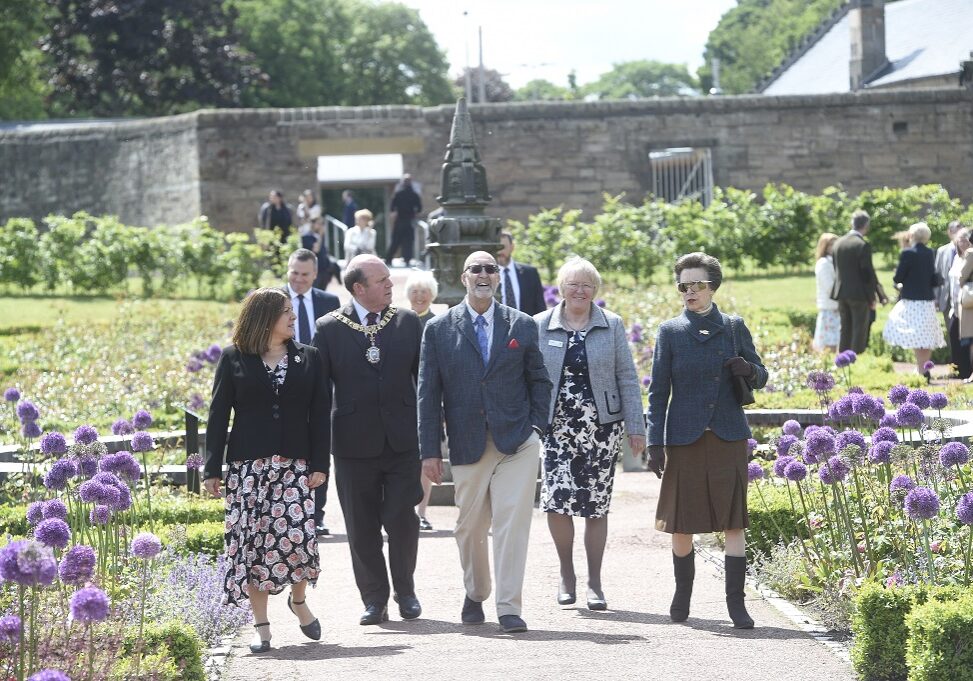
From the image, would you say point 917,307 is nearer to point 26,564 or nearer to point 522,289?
point 522,289

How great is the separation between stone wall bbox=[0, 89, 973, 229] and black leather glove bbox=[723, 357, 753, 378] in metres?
22.6

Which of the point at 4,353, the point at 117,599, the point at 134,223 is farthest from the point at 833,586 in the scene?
the point at 134,223

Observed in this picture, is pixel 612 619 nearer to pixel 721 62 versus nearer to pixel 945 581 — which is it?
pixel 945 581

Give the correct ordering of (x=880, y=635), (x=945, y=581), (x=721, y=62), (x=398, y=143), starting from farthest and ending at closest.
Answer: (x=721, y=62)
(x=398, y=143)
(x=945, y=581)
(x=880, y=635)

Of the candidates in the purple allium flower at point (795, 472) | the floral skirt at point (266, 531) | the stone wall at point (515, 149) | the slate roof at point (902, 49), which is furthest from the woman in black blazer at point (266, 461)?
Answer: the slate roof at point (902, 49)

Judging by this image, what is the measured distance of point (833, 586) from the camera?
666cm

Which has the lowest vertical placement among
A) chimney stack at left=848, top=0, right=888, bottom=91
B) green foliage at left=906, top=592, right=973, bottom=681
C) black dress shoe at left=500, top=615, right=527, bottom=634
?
black dress shoe at left=500, top=615, right=527, bottom=634

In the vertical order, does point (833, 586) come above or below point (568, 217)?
below

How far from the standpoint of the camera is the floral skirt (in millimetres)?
6406

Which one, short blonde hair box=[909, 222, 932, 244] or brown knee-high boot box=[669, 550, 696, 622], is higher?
short blonde hair box=[909, 222, 932, 244]

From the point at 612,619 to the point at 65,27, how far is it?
37969mm

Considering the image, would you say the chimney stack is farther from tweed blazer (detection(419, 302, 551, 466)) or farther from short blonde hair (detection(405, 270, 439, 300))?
tweed blazer (detection(419, 302, 551, 466))

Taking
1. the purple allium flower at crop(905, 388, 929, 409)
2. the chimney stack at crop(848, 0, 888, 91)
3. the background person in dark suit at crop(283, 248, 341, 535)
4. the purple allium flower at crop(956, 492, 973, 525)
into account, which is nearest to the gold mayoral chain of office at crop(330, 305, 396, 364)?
the background person in dark suit at crop(283, 248, 341, 535)

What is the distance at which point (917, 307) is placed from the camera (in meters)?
15.2
